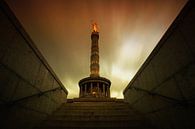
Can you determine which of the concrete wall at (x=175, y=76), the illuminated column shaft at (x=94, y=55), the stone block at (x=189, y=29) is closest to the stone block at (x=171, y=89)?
the concrete wall at (x=175, y=76)

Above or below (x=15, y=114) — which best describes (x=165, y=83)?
above

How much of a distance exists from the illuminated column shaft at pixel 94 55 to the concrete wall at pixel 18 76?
21518mm

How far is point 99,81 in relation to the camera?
24922 mm

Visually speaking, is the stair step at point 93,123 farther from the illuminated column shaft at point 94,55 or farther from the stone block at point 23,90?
the illuminated column shaft at point 94,55

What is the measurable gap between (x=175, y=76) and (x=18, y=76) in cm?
424

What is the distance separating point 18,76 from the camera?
387 cm

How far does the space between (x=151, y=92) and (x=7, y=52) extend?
464 centimetres

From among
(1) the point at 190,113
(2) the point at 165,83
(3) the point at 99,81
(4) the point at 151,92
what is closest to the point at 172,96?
(2) the point at 165,83

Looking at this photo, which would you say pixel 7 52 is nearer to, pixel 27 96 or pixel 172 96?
pixel 27 96

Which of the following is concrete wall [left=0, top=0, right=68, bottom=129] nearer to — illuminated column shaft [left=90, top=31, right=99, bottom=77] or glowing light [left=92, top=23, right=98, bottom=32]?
illuminated column shaft [left=90, top=31, right=99, bottom=77]

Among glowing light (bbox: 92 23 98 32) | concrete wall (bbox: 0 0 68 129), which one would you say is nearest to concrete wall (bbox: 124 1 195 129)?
concrete wall (bbox: 0 0 68 129)

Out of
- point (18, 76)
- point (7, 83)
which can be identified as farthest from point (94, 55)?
point (7, 83)

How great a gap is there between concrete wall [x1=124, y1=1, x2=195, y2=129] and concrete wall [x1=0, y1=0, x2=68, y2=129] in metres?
4.04

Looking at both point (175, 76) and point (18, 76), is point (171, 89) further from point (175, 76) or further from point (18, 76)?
point (18, 76)
